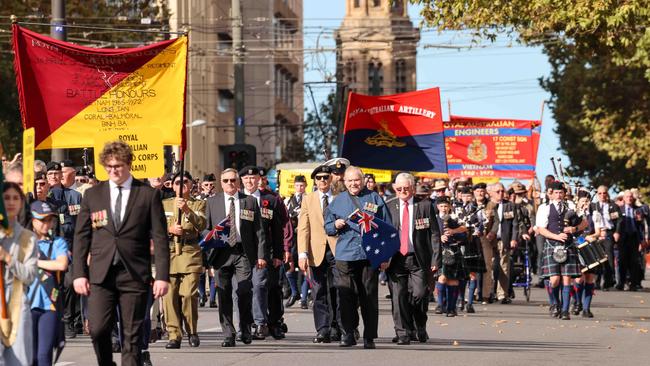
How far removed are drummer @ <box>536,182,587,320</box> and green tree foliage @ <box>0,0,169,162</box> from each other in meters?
18.1

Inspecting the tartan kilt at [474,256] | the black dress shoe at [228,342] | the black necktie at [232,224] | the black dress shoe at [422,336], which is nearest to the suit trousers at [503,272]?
the tartan kilt at [474,256]

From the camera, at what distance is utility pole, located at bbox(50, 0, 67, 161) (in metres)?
22.1

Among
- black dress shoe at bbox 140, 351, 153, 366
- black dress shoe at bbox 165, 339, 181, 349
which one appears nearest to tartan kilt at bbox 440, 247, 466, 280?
black dress shoe at bbox 165, 339, 181, 349

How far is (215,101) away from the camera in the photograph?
77812 millimetres

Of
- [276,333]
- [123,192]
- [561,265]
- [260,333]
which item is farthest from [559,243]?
[123,192]

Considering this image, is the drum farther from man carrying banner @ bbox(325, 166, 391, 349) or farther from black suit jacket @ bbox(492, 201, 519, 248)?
man carrying banner @ bbox(325, 166, 391, 349)

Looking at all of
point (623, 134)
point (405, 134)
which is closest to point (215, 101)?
point (623, 134)

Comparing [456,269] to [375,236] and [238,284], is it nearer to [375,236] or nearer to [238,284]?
[238,284]

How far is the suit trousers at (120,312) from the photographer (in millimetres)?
11875

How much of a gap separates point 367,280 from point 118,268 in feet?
16.4

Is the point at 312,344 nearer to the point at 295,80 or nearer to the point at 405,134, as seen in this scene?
the point at 405,134

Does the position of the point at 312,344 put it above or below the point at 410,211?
below

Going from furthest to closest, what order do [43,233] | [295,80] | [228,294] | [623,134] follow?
[295,80] → [623,134] → [228,294] → [43,233]

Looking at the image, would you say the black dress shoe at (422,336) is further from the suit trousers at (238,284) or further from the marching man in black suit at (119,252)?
the marching man in black suit at (119,252)
